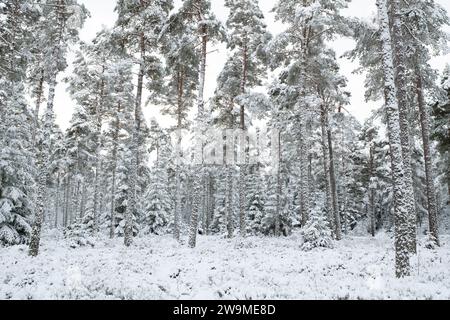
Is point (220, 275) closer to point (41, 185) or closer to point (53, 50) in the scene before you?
point (41, 185)

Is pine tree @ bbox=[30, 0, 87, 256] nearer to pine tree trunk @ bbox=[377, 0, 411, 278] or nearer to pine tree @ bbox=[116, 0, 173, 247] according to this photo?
pine tree @ bbox=[116, 0, 173, 247]

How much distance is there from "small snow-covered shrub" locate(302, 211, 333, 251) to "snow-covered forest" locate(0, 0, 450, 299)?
8cm

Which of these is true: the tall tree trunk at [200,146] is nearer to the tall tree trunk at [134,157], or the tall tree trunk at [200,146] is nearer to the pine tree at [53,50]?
the tall tree trunk at [134,157]

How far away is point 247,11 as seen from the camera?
23.2 meters

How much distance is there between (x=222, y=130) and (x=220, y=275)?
17.3 metres

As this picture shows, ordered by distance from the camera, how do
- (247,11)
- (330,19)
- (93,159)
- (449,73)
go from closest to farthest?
(330,19)
(247,11)
(449,73)
(93,159)

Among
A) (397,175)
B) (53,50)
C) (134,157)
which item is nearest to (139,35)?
(53,50)

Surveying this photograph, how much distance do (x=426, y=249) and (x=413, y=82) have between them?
31.0 feet

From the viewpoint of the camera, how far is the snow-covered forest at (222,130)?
1148 centimetres

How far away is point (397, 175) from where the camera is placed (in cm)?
1155

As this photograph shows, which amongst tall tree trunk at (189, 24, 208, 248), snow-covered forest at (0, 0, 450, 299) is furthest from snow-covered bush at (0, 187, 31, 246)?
tall tree trunk at (189, 24, 208, 248)
